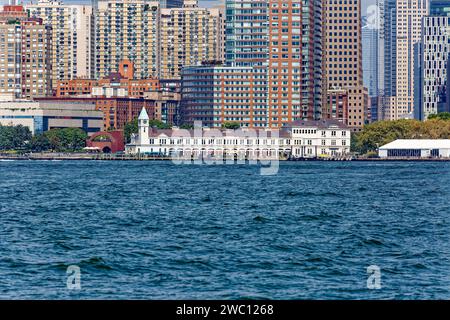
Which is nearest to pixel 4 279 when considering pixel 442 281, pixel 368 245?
pixel 442 281

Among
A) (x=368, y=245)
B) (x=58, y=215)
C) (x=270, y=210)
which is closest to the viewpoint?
(x=368, y=245)

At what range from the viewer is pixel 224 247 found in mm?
36562

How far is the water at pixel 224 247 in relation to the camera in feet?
86.5

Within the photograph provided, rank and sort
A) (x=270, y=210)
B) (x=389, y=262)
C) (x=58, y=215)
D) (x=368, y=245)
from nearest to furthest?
1. (x=389, y=262)
2. (x=368, y=245)
3. (x=58, y=215)
4. (x=270, y=210)

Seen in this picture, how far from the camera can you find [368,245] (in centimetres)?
3716

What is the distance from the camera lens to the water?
2638 centimetres

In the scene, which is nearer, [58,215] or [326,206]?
[58,215]
